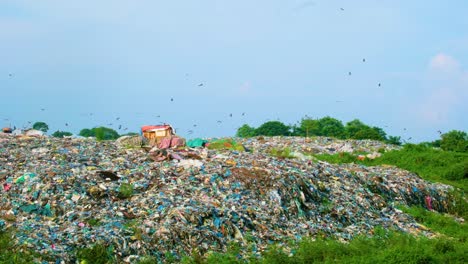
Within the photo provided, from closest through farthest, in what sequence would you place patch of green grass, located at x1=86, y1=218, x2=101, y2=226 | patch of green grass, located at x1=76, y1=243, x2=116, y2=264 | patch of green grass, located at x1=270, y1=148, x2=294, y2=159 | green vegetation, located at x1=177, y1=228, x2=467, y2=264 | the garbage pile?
patch of green grass, located at x1=76, y1=243, x2=116, y2=264, green vegetation, located at x1=177, y1=228, x2=467, y2=264, patch of green grass, located at x1=86, y1=218, x2=101, y2=226, patch of green grass, located at x1=270, y1=148, x2=294, y2=159, the garbage pile

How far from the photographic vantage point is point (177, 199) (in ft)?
34.6

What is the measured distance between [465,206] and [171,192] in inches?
347

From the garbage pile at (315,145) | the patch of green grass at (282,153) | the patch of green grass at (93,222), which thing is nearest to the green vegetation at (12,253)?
the patch of green grass at (93,222)

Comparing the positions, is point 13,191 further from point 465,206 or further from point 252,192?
point 465,206

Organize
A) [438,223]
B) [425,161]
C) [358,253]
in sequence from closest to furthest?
1. [358,253]
2. [438,223]
3. [425,161]

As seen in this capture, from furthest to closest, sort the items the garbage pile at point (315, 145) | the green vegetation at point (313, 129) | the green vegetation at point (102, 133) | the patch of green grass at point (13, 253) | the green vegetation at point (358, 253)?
the green vegetation at point (313, 129), the garbage pile at point (315, 145), the green vegetation at point (102, 133), the green vegetation at point (358, 253), the patch of green grass at point (13, 253)

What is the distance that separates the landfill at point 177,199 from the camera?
9.21 meters

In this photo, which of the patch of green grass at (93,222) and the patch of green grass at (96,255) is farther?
the patch of green grass at (93,222)

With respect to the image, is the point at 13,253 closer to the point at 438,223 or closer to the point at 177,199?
the point at 177,199

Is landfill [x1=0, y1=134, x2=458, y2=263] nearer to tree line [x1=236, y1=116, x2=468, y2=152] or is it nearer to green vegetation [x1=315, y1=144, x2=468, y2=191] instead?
green vegetation [x1=315, y1=144, x2=468, y2=191]

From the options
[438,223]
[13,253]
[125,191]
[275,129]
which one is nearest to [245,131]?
[275,129]

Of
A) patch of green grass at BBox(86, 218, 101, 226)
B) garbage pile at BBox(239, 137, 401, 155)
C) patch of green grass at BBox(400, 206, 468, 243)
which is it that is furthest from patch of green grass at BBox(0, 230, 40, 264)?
garbage pile at BBox(239, 137, 401, 155)

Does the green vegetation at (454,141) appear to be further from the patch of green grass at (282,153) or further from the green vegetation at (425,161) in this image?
the patch of green grass at (282,153)

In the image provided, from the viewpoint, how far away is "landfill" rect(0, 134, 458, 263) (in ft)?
30.2
